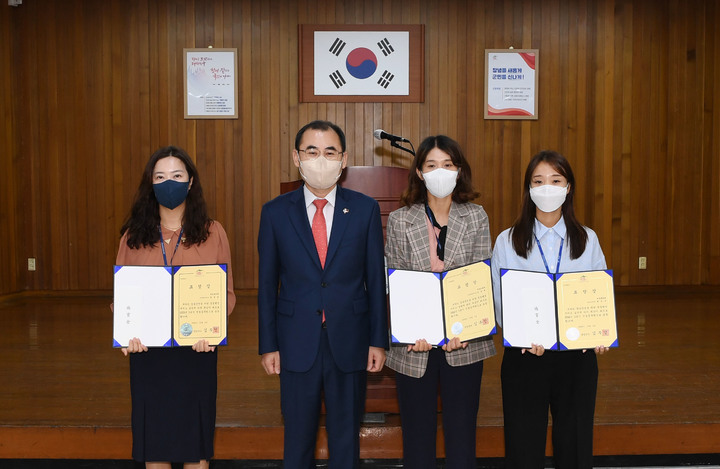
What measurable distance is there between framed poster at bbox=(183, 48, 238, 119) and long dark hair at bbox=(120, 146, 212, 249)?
3718 mm

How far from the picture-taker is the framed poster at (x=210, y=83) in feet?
18.3

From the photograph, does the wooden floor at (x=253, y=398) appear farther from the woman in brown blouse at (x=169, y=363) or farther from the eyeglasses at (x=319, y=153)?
the eyeglasses at (x=319, y=153)

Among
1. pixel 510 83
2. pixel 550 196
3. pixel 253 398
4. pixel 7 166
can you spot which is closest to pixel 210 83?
pixel 7 166

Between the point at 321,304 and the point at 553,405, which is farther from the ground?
the point at 321,304

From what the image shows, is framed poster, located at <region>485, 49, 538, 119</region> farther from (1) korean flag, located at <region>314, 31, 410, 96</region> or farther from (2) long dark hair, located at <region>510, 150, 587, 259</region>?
(2) long dark hair, located at <region>510, 150, 587, 259</region>

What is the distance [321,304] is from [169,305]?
19.2 inches

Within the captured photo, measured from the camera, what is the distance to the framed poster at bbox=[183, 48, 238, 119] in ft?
18.3

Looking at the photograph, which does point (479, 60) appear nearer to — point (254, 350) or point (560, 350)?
point (254, 350)

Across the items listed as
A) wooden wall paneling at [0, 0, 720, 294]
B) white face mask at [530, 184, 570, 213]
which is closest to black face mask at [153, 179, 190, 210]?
white face mask at [530, 184, 570, 213]

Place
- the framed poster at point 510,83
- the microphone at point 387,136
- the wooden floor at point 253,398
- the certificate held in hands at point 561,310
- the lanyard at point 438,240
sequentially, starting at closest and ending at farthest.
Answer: the certificate held in hands at point 561,310
the lanyard at point 438,240
the wooden floor at point 253,398
the microphone at point 387,136
the framed poster at point 510,83

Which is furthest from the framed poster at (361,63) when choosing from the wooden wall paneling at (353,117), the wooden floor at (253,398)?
the wooden floor at (253,398)

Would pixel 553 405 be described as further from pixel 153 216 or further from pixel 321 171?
pixel 153 216

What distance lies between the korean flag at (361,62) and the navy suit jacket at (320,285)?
3830 millimetres

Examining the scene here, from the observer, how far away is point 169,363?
198 cm
